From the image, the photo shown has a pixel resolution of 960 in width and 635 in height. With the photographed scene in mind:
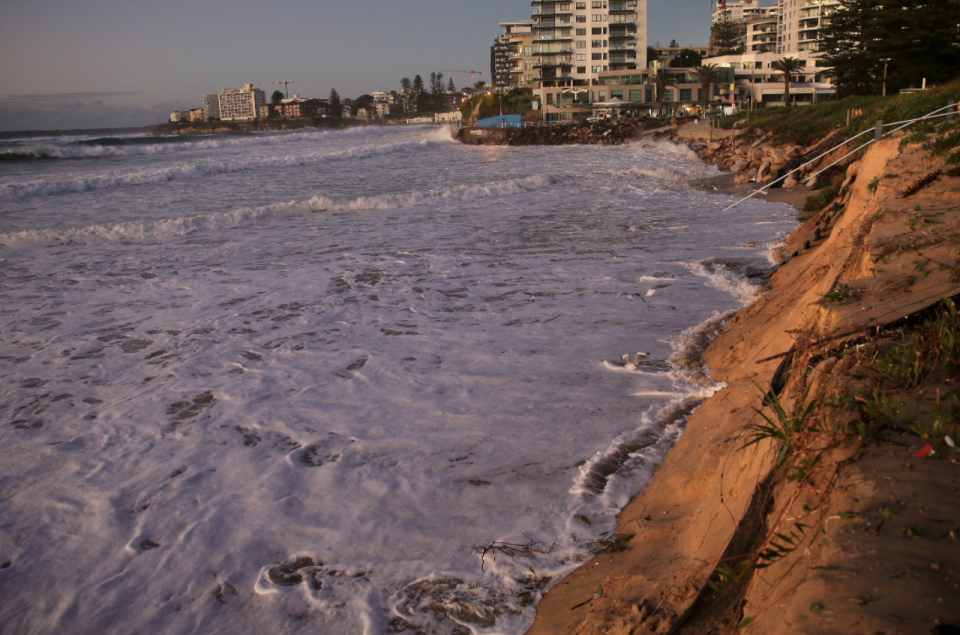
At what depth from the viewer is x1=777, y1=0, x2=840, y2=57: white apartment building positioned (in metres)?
97.1

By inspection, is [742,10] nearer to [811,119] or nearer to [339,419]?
[811,119]

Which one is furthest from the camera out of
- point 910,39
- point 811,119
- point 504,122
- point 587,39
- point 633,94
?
point 587,39

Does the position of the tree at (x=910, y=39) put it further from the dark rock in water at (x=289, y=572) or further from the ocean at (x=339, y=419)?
the dark rock in water at (x=289, y=572)

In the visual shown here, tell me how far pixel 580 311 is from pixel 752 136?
35.6 meters

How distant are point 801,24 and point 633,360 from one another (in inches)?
4719

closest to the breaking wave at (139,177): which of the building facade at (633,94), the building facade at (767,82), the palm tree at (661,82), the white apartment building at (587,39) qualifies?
the building facade at (633,94)

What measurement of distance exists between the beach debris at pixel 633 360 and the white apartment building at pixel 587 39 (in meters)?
89.5

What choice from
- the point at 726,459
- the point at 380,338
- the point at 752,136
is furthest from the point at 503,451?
the point at 752,136

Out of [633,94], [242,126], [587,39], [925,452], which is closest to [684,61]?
[633,94]

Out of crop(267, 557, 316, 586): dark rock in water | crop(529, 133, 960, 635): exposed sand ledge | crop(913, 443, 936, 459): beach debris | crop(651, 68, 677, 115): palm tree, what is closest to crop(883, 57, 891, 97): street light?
crop(651, 68, 677, 115): palm tree

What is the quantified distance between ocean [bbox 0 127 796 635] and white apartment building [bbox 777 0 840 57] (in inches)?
4205

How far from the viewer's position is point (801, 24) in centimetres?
10075

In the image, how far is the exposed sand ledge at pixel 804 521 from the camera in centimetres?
198

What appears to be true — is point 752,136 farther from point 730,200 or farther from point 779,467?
point 779,467
